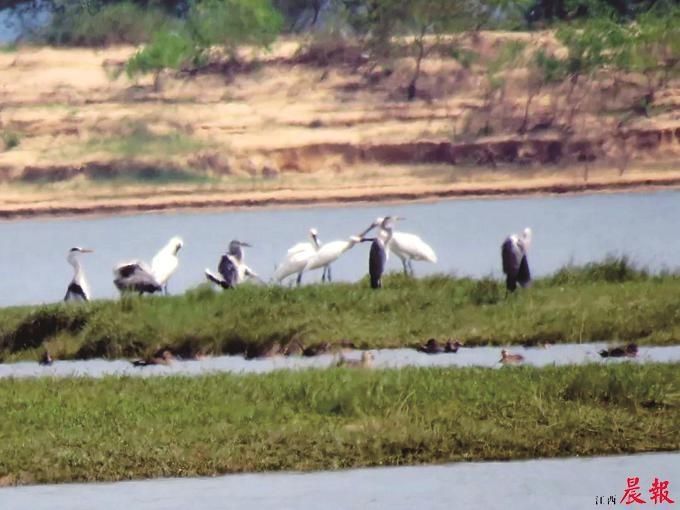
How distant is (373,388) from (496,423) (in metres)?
0.77

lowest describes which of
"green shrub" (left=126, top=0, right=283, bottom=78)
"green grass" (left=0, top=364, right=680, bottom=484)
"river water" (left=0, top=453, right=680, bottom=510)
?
"river water" (left=0, top=453, right=680, bottom=510)

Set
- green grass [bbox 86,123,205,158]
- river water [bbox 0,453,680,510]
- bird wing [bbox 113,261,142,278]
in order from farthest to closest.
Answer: green grass [bbox 86,123,205,158], bird wing [bbox 113,261,142,278], river water [bbox 0,453,680,510]

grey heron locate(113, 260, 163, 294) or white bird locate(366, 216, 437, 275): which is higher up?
white bird locate(366, 216, 437, 275)

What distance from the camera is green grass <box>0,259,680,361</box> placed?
11.5 meters

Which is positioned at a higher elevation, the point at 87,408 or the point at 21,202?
the point at 87,408

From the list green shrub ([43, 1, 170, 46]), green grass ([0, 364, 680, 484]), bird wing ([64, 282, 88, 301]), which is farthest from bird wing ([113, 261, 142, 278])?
green shrub ([43, 1, 170, 46])

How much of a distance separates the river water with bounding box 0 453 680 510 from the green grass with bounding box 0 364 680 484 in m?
0.08

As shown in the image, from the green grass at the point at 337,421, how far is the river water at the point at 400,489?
3.2 inches

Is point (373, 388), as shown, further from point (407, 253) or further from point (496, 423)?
point (407, 253)

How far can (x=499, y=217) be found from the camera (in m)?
28.4

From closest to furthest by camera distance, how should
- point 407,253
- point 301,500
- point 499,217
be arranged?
point 301,500 < point 407,253 < point 499,217

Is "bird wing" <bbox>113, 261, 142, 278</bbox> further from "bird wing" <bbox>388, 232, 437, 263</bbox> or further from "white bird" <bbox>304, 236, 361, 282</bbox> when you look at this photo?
"bird wing" <bbox>388, 232, 437, 263</bbox>

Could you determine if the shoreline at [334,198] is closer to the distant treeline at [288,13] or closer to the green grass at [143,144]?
the green grass at [143,144]

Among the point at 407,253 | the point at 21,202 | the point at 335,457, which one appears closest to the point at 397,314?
the point at 407,253
